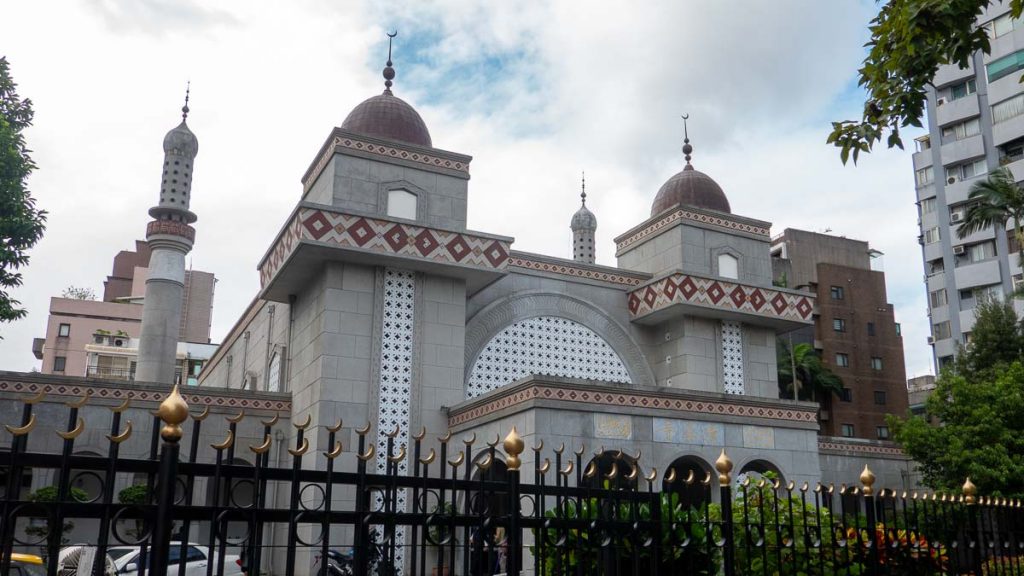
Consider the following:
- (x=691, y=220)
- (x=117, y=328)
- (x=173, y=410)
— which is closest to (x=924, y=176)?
(x=691, y=220)

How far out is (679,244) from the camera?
63.3ft

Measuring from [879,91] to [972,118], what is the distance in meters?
27.8

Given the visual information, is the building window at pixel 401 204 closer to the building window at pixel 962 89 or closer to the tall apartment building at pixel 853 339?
the tall apartment building at pixel 853 339

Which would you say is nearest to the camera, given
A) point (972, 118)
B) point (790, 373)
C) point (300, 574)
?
point (300, 574)

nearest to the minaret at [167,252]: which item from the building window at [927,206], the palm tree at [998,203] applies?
the palm tree at [998,203]

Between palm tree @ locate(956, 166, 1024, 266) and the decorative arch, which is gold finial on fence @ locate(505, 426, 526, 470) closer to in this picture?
the decorative arch

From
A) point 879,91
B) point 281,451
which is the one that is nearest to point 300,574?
point 281,451

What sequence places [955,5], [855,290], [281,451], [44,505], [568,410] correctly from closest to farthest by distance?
1. [44,505]
2. [955,5]
3. [568,410]
4. [281,451]
5. [855,290]

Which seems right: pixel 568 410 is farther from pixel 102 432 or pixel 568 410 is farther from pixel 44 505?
pixel 44 505

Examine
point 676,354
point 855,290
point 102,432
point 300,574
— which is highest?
point 855,290

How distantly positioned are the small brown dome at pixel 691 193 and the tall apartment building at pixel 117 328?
26.4 m

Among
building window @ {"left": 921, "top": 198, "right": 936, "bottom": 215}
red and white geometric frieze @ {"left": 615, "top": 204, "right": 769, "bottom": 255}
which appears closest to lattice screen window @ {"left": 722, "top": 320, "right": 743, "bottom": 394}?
red and white geometric frieze @ {"left": 615, "top": 204, "right": 769, "bottom": 255}

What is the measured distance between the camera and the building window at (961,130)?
30906 mm

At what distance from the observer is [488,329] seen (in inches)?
686
